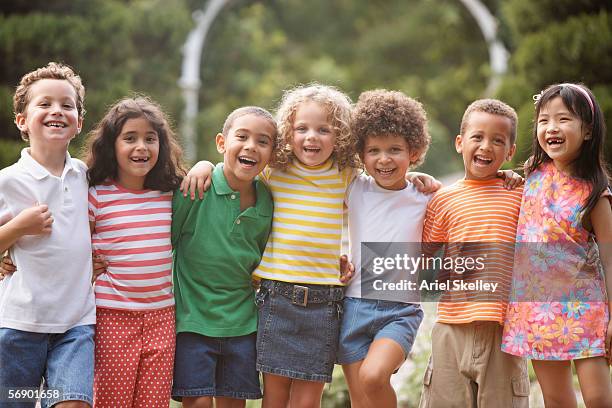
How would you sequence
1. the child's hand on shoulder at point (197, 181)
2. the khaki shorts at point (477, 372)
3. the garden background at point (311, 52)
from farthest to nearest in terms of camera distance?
1. the garden background at point (311, 52)
2. the child's hand on shoulder at point (197, 181)
3. the khaki shorts at point (477, 372)

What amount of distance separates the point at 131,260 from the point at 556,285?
179 cm

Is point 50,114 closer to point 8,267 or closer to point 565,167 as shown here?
point 8,267

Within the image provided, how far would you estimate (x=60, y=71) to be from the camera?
3246 millimetres

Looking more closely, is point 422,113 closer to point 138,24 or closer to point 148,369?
point 148,369

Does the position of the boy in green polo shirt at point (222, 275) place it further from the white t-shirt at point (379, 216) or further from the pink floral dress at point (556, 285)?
the pink floral dress at point (556, 285)

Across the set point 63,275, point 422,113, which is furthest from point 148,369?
A: point 422,113

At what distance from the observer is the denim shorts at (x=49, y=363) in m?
2.94

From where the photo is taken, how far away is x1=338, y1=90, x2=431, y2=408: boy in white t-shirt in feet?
10.6

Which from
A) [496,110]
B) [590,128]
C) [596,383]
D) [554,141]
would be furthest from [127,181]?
[596,383]

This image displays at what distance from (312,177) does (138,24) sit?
8899mm

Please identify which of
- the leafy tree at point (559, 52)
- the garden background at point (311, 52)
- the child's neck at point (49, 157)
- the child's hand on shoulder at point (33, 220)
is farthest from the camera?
the garden background at point (311, 52)

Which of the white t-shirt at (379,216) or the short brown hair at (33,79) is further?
the white t-shirt at (379,216)

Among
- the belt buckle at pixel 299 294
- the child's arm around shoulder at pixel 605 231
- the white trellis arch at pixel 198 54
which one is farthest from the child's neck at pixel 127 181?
the white trellis arch at pixel 198 54

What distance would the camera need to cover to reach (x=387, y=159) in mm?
3389
